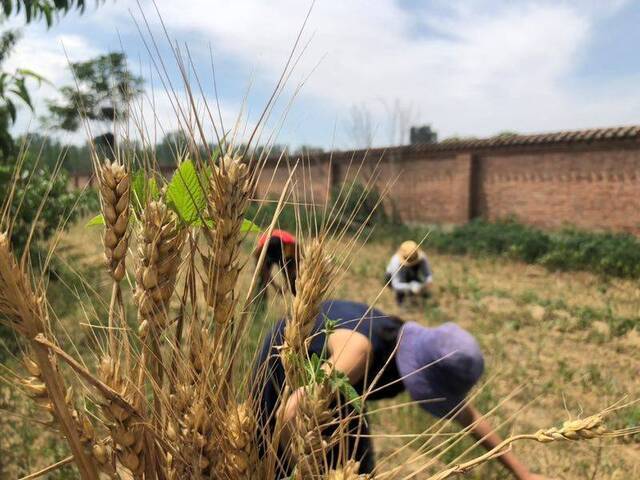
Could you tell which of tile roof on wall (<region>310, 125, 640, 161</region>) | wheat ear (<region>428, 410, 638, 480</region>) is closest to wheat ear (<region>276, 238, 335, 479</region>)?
wheat ear (<region>428, 410, 638, 480</region>)

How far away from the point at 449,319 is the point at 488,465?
15.5 feet

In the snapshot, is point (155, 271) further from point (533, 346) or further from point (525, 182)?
point (525, 182)

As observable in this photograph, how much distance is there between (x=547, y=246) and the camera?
11320 millimetres

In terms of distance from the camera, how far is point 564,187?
12750mm

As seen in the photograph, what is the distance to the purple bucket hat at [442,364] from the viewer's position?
167 centimetres

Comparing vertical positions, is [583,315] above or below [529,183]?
below

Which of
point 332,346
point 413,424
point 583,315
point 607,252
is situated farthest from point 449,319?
point 332,346

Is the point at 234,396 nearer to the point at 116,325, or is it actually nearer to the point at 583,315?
the point at 116,325

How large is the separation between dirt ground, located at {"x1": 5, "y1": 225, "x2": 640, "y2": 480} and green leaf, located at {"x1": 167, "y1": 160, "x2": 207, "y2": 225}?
0.66 feet

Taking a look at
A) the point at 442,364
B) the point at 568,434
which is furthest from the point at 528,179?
the point at 568,434

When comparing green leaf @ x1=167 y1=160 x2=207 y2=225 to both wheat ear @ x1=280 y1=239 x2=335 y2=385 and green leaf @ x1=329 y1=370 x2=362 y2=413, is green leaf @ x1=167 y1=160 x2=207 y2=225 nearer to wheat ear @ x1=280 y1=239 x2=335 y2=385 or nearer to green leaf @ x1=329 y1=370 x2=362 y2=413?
wheat ear @ x1=280 y1=239 x2=335 y2=385

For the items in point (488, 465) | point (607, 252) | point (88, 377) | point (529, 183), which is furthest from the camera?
point (529, 183)

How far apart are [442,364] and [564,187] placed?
40.5ft

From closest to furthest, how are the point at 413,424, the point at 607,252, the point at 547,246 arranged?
1. the point at 413,424
2. the point at 607,252
3. the point at 547,246
